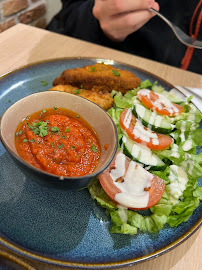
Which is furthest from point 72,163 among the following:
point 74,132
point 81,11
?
point 81,11

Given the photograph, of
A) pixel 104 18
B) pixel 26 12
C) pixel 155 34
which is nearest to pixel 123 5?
pixel 104 18

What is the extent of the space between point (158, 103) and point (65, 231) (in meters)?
1.23

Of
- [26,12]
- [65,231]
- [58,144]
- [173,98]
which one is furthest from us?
[26,12]

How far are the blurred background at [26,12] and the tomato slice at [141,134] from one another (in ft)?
Answer: 8.64

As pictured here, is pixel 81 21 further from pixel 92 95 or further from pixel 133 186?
pixel 133 186

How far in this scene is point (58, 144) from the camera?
53.1 inches

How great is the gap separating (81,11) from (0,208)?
255cm

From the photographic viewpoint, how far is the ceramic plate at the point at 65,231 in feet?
3.63

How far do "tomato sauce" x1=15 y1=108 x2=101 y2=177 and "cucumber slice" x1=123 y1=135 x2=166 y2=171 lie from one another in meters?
0.27

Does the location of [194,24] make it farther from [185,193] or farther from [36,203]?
Answer: [36,203]

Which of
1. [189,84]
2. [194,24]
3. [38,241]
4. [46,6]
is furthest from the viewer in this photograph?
[46,6]

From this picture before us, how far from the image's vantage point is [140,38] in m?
2.95

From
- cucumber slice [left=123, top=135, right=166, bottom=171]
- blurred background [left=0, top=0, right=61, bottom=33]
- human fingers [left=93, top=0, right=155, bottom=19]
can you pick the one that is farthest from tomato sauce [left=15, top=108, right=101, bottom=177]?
blurred background [left=0, top=0, right=61, bottom=33]

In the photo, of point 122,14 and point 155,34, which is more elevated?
point 122,14
